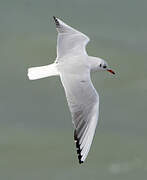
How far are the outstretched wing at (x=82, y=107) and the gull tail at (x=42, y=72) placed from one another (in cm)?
13

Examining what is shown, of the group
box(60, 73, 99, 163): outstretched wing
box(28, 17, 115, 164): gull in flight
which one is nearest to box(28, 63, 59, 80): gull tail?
box(28, 17, 115, 164): gull in flight

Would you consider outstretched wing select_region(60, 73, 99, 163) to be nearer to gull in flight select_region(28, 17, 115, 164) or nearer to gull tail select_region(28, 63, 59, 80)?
gull in flight select_region(28, 17, 115, 164)

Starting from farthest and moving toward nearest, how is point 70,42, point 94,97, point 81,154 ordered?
point 70,42 → point 94,97 → point 81,154

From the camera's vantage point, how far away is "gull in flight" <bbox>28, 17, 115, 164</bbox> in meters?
6.86

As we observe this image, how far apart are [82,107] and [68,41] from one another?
845 mm

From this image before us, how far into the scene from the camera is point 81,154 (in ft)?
22.1

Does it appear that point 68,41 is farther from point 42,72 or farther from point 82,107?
point 82,107

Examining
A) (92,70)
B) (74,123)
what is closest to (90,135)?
(74,123)

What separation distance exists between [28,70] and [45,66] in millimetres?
183

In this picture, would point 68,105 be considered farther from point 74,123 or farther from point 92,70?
point 92,70

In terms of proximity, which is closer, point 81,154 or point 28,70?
point 81,154

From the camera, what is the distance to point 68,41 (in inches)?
299

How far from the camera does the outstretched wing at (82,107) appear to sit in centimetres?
678

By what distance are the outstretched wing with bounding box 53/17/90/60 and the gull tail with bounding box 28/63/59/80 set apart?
0.14 metres
